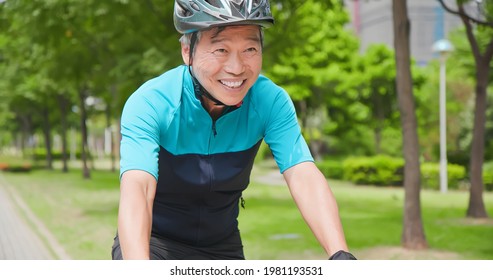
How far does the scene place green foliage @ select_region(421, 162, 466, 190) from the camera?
2762cm

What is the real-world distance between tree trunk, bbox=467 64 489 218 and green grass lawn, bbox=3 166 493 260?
358 millimetres

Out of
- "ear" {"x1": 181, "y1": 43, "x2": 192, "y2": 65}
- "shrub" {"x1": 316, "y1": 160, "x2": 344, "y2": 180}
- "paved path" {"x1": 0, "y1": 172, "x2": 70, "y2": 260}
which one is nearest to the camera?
"ear" {"x1": 181, "y1": 43, "x2": 192, "y2": 65}

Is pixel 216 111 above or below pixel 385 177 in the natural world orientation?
above

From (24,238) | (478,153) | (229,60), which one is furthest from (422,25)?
(229,60)

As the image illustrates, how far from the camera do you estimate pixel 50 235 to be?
1295 cm

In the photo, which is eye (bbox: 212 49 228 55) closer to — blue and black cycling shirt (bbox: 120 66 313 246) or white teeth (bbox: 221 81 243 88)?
white teeth (bbox: 221 81 243 88)

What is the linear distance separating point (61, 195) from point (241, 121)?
20989 mm

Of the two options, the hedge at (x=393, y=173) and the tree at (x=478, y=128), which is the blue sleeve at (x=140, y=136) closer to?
the tree at (x=478, y=128)

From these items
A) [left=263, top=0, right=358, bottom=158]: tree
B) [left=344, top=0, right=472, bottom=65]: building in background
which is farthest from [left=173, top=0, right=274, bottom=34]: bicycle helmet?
[left=344, top=0, right=472, bottom=65]: building in background

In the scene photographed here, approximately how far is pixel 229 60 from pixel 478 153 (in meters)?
14.1

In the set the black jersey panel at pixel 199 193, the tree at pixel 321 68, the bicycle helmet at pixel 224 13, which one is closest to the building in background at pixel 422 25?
the tree at pixel 321 68

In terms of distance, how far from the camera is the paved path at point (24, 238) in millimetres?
10438

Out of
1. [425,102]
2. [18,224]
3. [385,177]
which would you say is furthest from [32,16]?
[425,102]

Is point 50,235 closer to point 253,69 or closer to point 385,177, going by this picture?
point 253,69
